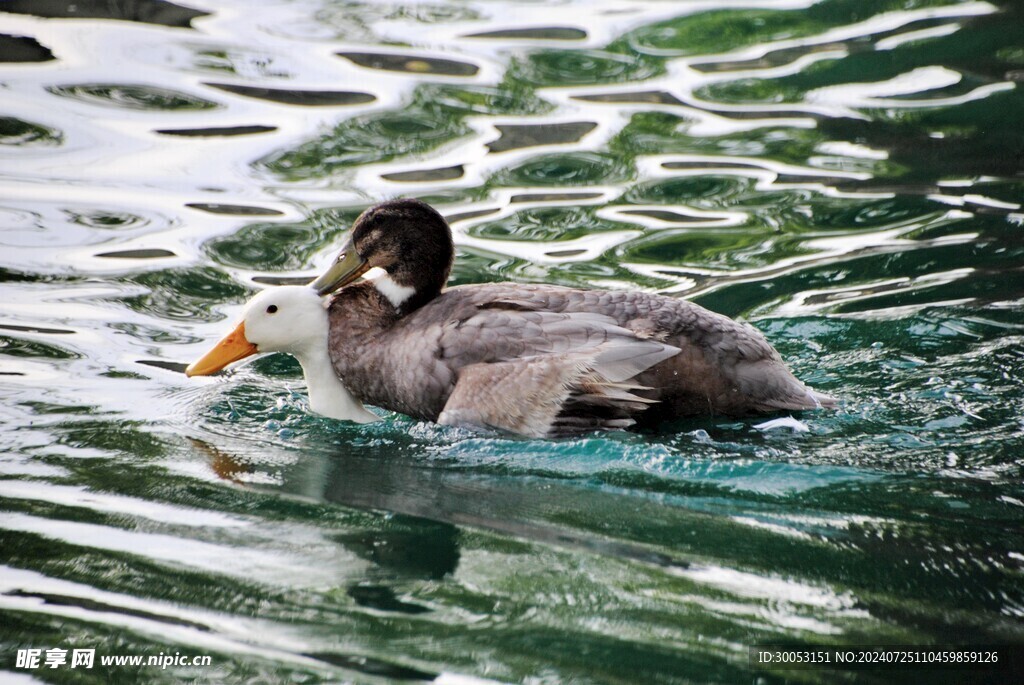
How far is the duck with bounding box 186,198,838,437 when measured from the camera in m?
5.94

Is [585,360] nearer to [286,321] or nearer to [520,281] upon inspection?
[286,321]

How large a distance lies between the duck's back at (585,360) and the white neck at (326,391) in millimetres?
226

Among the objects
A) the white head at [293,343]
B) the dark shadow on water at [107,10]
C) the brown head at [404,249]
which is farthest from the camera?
the dark shadow on water at [107,10]

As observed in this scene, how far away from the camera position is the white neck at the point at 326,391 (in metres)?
6.48

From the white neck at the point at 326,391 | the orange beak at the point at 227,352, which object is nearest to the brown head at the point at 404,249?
the white neck at the point at 326,391

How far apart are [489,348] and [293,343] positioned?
115 centimetres

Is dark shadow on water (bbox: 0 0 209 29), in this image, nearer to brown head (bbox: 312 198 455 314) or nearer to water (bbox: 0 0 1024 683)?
water (bbox: 0 0 1024 683)

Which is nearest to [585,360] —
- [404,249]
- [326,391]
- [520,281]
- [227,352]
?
[404,249]

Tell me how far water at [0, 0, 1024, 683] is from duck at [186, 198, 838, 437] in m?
0.17

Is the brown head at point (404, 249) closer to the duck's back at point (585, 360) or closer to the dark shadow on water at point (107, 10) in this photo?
the duck's back at point (585, 360)

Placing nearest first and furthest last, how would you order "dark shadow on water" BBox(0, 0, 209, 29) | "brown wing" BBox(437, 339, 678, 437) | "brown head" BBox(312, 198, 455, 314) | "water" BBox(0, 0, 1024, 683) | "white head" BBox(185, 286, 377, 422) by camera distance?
"water" BBox(0, 0, 1024, 683) < "brown wing" BBox(437, 339, 678, 437) < "white head" BBox(185, 286, 377, 422) < "brown head" BBox(312, 198, 455, 314) < "dark shadow on water" BBox(0, 0, 209, 29)

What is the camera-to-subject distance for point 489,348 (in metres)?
6.09

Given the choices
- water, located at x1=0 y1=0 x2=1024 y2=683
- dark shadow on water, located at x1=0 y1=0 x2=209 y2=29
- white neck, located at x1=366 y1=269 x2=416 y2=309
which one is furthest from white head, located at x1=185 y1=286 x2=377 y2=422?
dark shadow on water, located at x1=0 y1=0 x2=209 y2=29

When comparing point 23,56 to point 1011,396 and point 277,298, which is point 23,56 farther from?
point 1011,396
